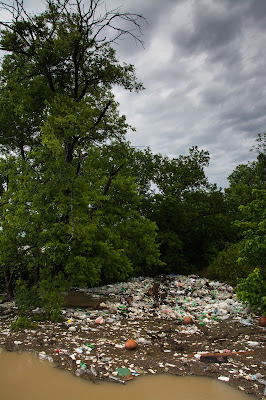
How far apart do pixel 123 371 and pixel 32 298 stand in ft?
11.0

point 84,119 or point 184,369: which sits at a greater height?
point 84,119

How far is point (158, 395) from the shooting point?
3627 mm

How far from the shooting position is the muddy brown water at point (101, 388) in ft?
11.7

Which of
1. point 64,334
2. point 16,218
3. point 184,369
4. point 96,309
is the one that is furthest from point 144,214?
point 184,369

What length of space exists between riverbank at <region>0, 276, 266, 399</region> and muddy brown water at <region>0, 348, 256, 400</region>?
0.49 ft

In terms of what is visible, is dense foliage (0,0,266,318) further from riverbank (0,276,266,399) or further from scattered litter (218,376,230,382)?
scattered litter (218,376,230,382)

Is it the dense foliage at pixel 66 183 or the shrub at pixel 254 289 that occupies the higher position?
the dense foliage at pixel 66 183

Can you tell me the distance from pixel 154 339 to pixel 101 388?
2068 millimetres

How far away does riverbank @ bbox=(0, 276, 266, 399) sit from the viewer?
4.15m

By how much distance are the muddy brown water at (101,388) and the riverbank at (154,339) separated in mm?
148

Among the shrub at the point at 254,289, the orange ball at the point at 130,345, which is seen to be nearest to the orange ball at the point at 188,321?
the shrub at the point at 254,289

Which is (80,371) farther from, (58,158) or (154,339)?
(58,158)

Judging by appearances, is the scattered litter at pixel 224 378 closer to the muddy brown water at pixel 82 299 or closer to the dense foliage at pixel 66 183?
the dense foliage at pixel 66 183

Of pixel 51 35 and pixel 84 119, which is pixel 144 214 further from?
pixel 51 35
